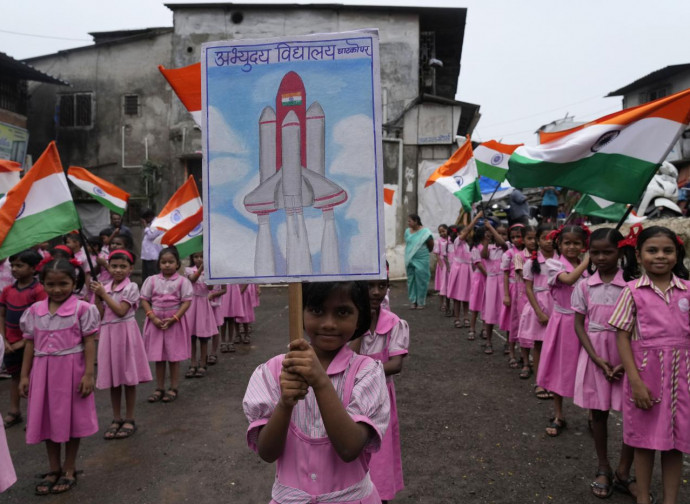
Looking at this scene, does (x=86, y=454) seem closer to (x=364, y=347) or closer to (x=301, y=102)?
(x=364, y=347)

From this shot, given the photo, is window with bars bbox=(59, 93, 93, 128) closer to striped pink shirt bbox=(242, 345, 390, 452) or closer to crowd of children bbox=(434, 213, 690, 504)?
crowd of children bbox=(434, 213, 690, 504)

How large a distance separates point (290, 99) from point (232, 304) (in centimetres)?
641

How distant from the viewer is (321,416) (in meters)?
1.64

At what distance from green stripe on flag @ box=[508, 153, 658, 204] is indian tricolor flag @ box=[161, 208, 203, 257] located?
371 cm

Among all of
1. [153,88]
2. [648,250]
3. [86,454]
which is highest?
[153,88]

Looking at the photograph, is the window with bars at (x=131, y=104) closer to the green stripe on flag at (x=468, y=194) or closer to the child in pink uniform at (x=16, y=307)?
the green stripe on flag at (x=468, y=194)

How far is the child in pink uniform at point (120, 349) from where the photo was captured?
14.9 feet

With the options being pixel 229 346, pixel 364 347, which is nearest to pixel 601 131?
pixel 364 347

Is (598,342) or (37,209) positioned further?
(37,209)

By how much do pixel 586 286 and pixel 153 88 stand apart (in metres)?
16.7

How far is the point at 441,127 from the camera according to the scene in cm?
1678

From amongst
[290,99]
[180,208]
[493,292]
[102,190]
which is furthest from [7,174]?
[493,292]

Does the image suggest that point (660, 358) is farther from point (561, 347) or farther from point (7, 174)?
point (7, 174)

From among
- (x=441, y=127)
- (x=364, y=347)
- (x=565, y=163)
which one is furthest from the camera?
(x=441, y=127)
